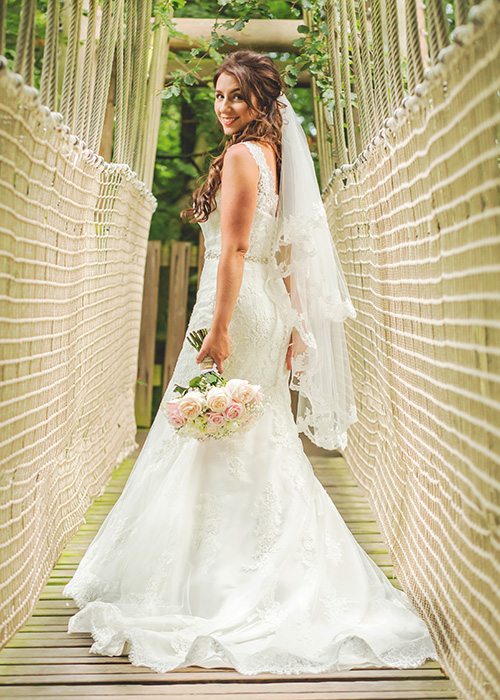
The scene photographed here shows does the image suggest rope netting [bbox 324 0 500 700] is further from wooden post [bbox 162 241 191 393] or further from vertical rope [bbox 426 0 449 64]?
wooden post [bbox 162 241 191 393]

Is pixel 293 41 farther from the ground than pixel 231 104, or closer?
farther from the ground

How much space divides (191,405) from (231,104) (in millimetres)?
1062

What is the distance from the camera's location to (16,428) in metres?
1.94

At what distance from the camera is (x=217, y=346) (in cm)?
216

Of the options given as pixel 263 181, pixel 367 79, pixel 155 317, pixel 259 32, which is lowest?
pixel 155 317

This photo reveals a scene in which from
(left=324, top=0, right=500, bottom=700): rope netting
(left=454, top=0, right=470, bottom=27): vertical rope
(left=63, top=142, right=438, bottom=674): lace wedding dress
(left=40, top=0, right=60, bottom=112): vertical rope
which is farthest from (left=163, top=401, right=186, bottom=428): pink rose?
(left=454, top=0, right=470, bottom=27): vertical rope

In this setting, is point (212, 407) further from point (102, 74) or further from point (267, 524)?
point (102, 74)

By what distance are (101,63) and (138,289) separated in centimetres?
175

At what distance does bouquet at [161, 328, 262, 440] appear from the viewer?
200 centimetres

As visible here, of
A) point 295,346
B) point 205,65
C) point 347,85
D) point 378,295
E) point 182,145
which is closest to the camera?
point 295,346

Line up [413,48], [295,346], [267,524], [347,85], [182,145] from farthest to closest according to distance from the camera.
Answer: [182,145]
[347,85]
[295,346]
[267,524]
[413,48]

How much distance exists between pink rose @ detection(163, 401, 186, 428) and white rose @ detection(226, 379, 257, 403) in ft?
0.55

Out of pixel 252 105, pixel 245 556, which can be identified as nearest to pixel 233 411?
pixel 245 556

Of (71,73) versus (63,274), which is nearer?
(71,73)
